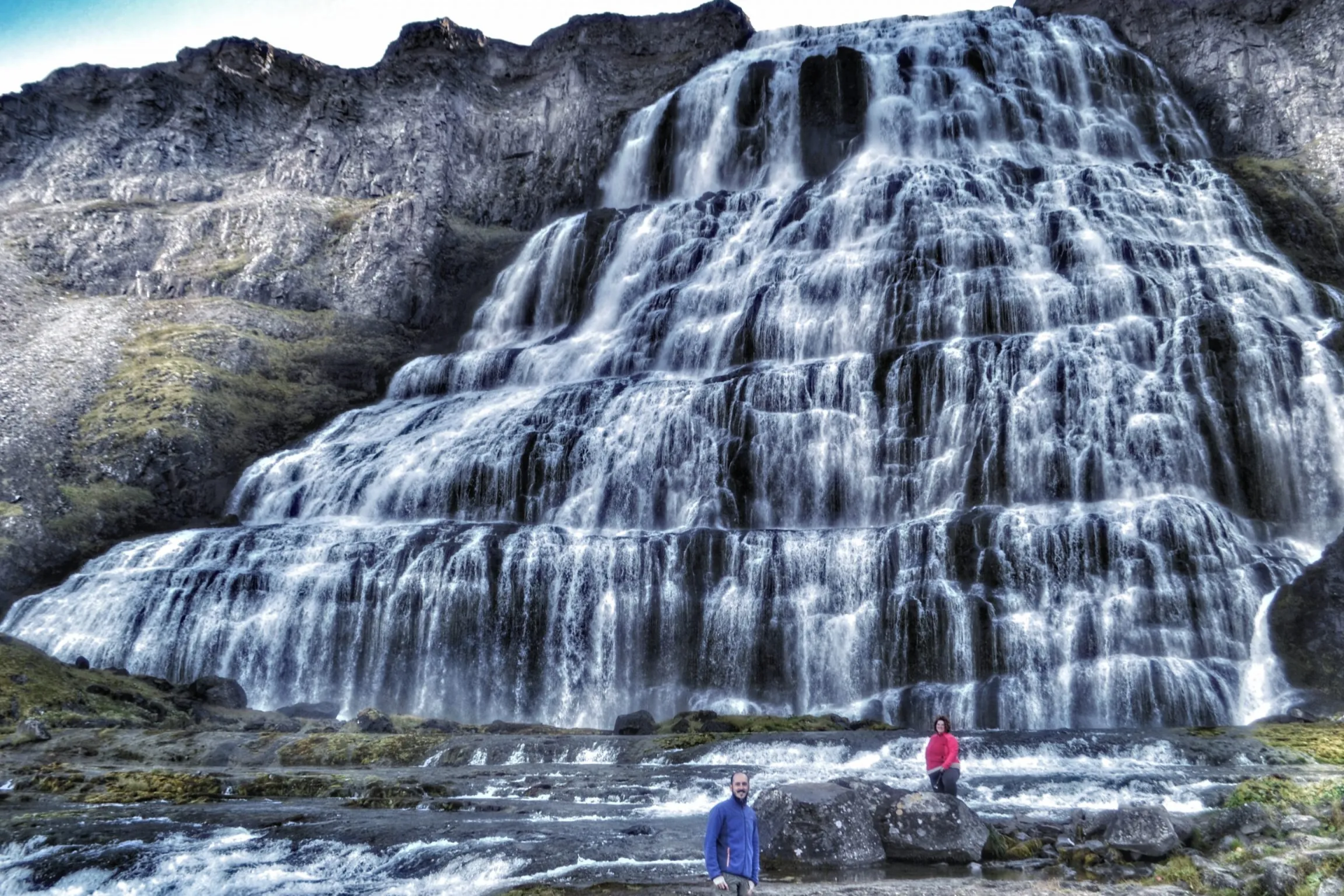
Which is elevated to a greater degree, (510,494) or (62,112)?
(62,112)

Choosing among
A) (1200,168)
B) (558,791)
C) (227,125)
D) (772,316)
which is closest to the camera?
(558,791)

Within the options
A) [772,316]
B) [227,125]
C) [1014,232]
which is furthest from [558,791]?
[227,125]

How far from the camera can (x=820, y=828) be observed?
51.3 feet

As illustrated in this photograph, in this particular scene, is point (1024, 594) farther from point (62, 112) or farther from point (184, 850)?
point (62, 112)

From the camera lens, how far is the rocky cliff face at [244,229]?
52.6m

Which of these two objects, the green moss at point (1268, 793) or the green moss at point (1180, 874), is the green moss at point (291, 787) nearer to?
the green moss at point (1180, 874)

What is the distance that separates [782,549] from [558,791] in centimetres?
1546

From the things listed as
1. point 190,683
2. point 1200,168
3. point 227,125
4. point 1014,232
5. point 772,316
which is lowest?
point 190,683

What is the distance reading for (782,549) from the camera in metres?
35.8

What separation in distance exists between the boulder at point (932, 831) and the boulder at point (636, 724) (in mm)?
14357

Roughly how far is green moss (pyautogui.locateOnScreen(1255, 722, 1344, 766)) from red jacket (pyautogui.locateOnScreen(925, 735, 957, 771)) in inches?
424

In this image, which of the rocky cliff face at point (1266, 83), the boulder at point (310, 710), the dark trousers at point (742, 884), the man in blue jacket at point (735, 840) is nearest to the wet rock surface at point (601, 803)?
the dark trousers at point (742, 884)

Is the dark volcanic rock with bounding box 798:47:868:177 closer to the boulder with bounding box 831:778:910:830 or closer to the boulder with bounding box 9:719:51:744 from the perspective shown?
the boulder with bounding box 9:719:51:744

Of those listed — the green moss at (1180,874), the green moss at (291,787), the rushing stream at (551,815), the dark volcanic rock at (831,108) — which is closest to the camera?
the green moss at (1180,874)
